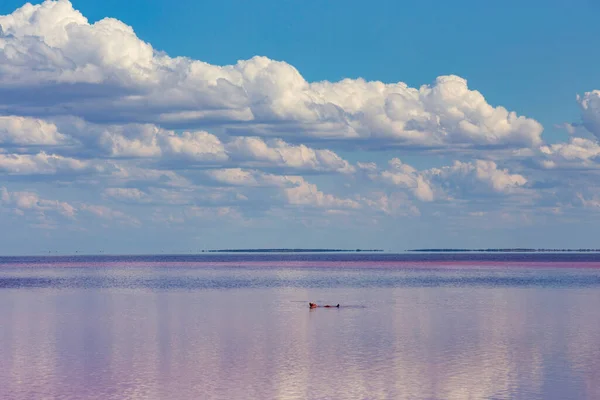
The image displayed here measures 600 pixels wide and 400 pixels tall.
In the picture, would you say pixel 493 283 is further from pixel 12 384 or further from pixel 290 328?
pixel 12 384

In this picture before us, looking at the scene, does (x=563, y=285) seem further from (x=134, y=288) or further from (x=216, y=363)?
(x=216, y=363)

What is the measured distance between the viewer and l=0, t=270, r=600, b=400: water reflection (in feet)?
116

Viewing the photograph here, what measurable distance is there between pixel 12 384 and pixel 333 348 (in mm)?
17256

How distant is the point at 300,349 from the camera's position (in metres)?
46.8

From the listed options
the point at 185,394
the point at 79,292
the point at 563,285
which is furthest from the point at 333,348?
the point at 563,285

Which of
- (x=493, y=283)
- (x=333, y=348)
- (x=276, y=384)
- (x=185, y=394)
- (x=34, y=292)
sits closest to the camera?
(x=185, y=394)

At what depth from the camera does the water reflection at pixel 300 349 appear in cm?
3547

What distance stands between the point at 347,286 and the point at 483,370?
220 ft

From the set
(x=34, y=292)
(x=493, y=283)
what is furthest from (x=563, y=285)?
(x=34, y=292)

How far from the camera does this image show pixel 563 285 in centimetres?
10306

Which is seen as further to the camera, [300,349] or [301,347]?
[301,347]

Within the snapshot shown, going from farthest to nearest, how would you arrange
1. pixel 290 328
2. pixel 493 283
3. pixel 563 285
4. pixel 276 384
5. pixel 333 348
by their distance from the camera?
pixel 493 283 → pixel 563 285 → pixel 290 328 → pixel 333 348 → pixel 276 384

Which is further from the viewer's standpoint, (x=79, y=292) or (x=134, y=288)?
(x=134, y=288)

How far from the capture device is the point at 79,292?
315ft
